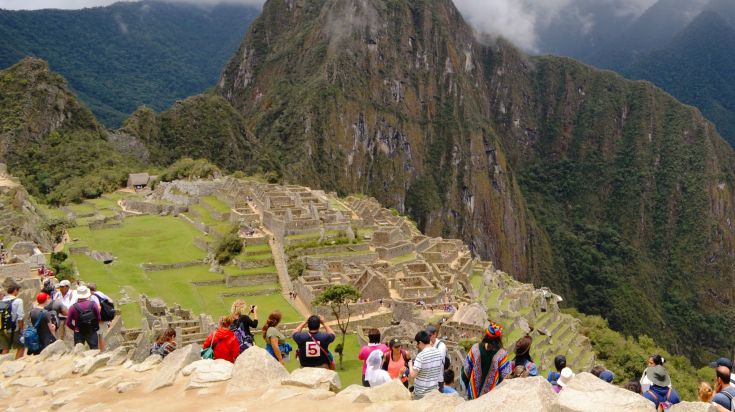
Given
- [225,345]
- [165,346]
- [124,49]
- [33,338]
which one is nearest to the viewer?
[225,345]

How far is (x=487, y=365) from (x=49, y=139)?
74160mm

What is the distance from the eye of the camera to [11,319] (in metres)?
12.5

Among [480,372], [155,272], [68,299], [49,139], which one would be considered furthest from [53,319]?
[49,139]

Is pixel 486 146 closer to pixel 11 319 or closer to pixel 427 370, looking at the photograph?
pixel 11 319

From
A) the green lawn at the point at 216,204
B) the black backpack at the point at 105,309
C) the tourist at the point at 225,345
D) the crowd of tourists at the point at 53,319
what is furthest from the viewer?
the green lawn at the point at 216,204

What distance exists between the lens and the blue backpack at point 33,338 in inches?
482

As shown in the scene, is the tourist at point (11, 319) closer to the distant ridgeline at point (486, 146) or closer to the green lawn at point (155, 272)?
the green lawn at point (155, 272)

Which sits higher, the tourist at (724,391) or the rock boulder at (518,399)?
the rock boulder at (518,399)

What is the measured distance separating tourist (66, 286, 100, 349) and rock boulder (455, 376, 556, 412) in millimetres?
8043

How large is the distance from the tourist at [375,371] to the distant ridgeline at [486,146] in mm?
72042

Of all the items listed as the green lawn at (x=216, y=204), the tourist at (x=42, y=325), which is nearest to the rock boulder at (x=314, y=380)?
the tourist at (x=42, y=325)

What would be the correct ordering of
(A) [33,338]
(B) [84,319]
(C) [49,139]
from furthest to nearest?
(C) [49,139] → (A) [33,338] → (B) [84,319]

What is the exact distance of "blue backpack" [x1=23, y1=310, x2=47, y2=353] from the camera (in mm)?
12234

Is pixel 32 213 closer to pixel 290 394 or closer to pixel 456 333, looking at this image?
pixel 456 333
